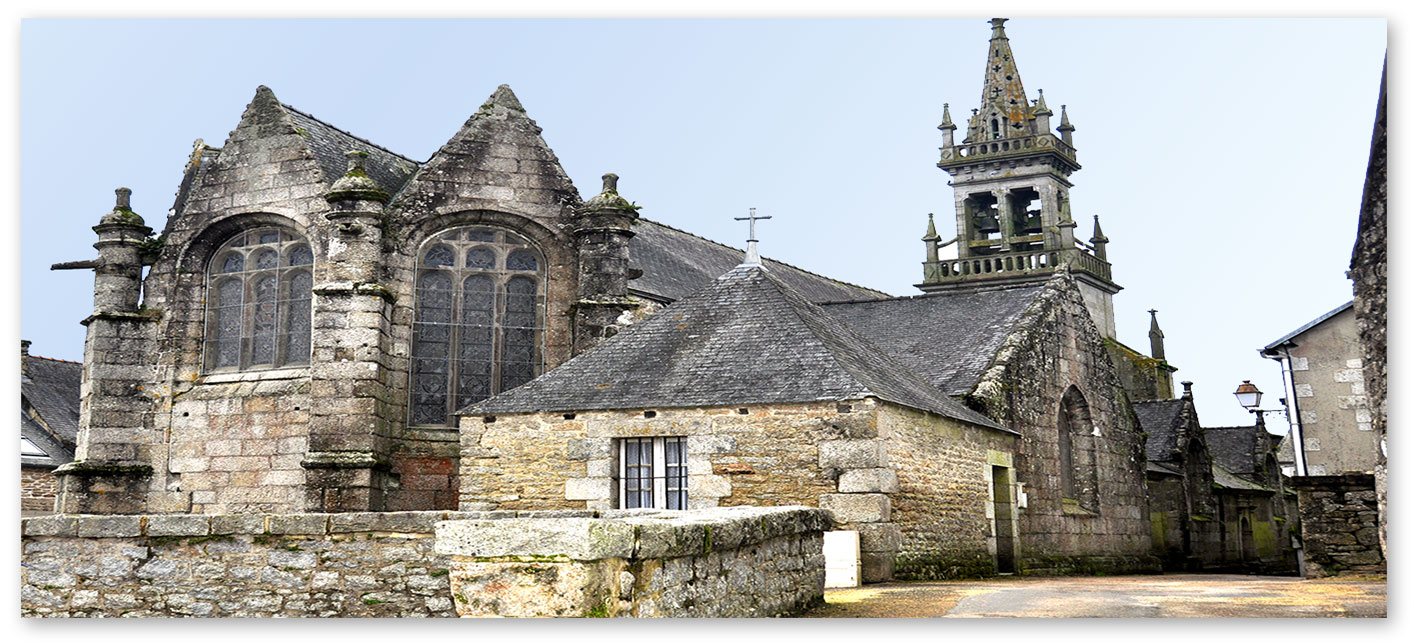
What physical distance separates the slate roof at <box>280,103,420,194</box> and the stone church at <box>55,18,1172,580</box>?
49mm

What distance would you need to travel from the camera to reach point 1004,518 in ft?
50.7

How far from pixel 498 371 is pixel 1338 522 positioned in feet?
31.5

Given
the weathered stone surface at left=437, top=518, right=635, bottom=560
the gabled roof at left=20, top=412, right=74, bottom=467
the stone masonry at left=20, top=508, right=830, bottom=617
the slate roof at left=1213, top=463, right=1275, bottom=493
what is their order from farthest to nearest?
the slate roof at left=1213, top=463, right=1275, bottom=493, the gabled roof at left=20, top=412, right=74, bottom=467, the stone masonry at left=20, top=508, right=830, bottom=617, the weathered stone surface at left=437, top=518, right=635, bottom=560

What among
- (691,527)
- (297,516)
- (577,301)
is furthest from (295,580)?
(577,301)

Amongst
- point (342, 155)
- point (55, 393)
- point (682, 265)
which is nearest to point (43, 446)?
point (55, 393)

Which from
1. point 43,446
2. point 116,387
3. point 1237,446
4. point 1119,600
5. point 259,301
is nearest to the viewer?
point 1119,600

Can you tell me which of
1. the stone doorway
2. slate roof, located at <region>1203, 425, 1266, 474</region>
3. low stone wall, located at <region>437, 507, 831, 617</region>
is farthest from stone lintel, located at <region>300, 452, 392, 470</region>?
slate roof, located at <region>1203, 425, 1266, 474</region>

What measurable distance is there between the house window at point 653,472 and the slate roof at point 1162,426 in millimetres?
12391

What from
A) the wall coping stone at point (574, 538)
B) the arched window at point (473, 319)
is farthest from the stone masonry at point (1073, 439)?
the wall coping stone at point (574, 538)

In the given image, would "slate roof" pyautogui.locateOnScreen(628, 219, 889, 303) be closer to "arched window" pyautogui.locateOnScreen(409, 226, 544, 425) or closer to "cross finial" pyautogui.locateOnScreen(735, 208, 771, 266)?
"arched window" pyautogui.locateOnScreen(409, 226, 544, 425)

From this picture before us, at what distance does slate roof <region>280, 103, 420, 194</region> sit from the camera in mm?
16344

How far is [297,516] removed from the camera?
29.6 feet

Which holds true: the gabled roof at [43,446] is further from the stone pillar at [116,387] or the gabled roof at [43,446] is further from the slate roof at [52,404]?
the stone pillar at [116,387]

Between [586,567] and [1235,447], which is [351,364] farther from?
[1235,447]
